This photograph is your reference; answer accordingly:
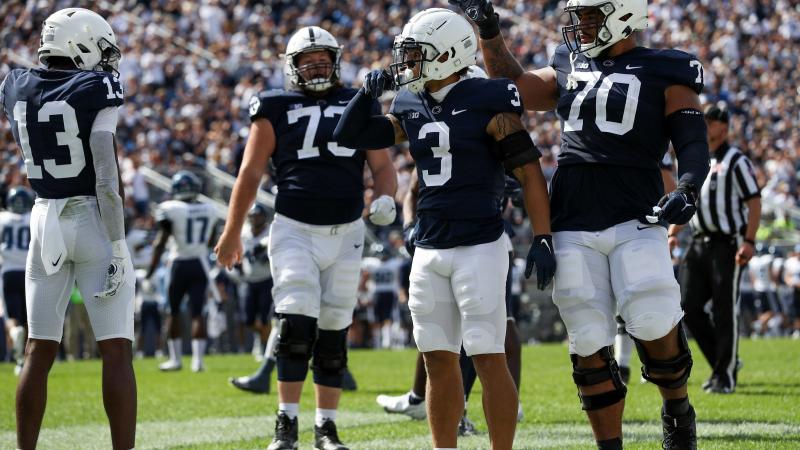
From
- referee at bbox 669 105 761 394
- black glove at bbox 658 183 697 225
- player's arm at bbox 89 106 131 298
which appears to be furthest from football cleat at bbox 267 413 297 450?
referee at bbox 669 105 761 394

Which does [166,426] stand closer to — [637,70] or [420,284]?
[420,284]

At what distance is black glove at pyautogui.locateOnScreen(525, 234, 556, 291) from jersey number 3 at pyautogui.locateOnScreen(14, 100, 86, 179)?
1.86m

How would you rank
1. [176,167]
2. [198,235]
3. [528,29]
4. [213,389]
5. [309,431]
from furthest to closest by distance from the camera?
[528,29] < [176,167] < [198,235] < [213,389] < [309,431]

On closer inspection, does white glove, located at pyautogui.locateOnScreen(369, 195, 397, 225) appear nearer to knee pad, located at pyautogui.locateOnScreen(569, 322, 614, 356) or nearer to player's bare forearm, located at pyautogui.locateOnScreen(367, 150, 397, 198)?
player's bare forearm, located at pyautogui.locateOnScreen(367, 150, 397, 198)

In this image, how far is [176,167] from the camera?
21797 mm

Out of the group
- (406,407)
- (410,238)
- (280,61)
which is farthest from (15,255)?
(280,61)

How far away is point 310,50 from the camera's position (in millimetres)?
6410

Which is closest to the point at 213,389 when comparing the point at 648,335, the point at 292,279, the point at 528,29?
the point at 292,279

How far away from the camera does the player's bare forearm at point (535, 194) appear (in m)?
4.92

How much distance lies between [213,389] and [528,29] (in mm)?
18257

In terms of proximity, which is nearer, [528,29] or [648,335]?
[648,335]

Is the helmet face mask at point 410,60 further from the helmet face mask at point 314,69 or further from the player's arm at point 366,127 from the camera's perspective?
the helmet face mask at point 314,69

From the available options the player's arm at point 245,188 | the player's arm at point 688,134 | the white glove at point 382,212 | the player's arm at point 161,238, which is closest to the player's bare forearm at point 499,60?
the player's arm at point 688,134

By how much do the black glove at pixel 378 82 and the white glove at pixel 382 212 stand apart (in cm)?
105
